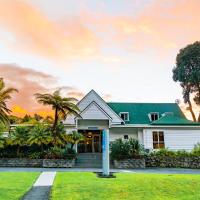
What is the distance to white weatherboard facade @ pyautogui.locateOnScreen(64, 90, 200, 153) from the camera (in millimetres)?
36500

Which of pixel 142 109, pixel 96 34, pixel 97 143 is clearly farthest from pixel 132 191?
pixel 142 109

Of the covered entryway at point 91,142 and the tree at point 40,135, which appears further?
the covered entryway at point 91,142

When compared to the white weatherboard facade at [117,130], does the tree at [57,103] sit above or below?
above

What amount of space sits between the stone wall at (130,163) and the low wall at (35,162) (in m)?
4.20

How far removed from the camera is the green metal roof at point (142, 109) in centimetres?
4150

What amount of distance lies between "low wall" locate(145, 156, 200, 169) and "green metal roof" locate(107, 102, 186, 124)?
1147 centimetres

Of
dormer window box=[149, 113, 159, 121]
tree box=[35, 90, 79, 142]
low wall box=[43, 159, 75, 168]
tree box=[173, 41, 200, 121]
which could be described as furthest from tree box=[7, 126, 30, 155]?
tree box=[173, 41, 200, 121]

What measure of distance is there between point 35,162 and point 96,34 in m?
13.8

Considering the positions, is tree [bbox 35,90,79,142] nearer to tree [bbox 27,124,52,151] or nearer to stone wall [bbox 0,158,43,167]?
tree [bbox 27,124,52,151]

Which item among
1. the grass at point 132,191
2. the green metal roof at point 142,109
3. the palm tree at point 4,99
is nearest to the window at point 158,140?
the green metal roof at point 142,109

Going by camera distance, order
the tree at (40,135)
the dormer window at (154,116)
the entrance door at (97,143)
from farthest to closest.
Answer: the dormer window at (154,116), the entrance door at (97,143), the tree at (40,135)

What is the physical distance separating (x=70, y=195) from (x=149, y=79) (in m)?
18.6

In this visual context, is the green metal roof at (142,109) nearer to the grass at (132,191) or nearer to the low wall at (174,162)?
the low wall at (174,162)

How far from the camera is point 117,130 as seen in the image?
3788 cm
